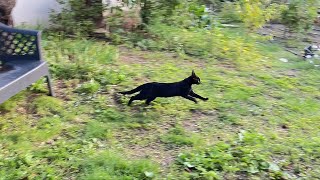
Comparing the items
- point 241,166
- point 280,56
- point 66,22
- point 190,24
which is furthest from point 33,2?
point 241,166

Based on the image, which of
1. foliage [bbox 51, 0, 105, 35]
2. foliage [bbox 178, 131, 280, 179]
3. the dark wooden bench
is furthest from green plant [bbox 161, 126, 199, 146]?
foliage [bbox 51, 0, 105, 35]

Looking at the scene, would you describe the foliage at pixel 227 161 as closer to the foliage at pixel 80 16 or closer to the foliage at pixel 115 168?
the foliage at pixel 115 168

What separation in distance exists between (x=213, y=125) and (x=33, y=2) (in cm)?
378

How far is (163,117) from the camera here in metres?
4.05

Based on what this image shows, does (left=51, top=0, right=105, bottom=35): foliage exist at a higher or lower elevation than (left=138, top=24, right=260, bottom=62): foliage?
higher

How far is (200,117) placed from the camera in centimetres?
409

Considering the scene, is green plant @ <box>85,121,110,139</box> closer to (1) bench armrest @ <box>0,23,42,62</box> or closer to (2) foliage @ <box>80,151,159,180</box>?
(2) foliage @ <box>80,151,159,180</box>

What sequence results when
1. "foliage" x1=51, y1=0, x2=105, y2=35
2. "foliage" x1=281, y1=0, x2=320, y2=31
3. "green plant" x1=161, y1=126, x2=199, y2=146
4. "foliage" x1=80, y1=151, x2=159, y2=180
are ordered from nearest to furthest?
1. "foliage" x1=80, y1=151, x2=159, y2=180
2. "green plant" x1=161, y1=126, x2=199, y2=146
3. "foliage" x1=51, y1=0, x2=105, y2=35
4. "foliage" x1=281, y1=0, x2=320, y2=31

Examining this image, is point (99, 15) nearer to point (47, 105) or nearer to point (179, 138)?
point (47, 105)

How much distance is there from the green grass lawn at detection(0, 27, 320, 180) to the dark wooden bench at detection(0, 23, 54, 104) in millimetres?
366

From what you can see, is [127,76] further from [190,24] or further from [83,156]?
[190,24]

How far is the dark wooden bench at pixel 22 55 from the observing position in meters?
3.80

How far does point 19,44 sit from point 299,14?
4398 millimetres

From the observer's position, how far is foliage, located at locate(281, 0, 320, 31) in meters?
6.83
